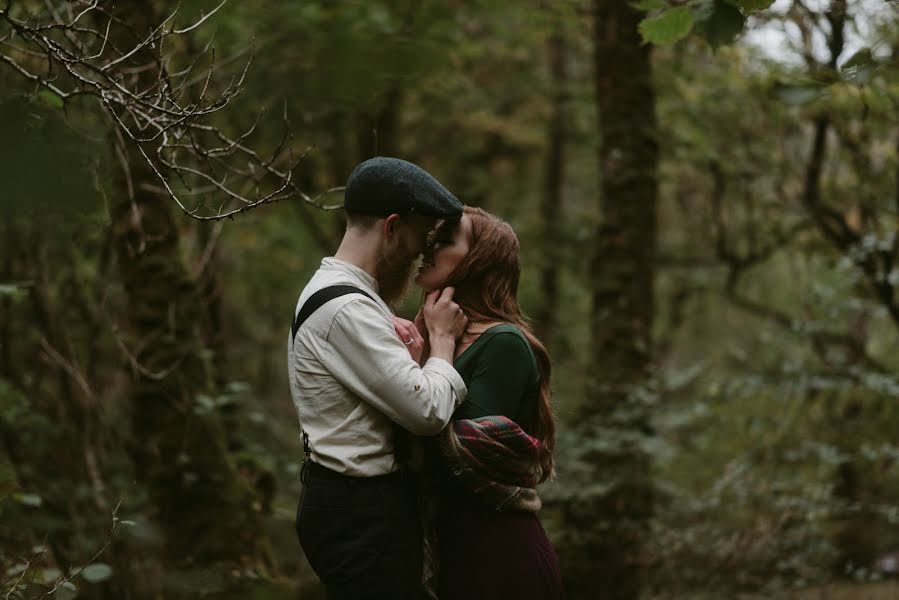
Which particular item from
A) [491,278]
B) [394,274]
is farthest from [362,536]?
[491,278]

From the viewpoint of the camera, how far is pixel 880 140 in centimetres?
737

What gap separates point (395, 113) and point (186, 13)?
584 cm

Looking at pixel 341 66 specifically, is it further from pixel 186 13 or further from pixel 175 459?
pixel 175 459

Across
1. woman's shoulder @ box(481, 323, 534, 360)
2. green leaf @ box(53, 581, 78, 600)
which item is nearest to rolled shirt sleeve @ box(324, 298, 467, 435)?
woman's shoulder @ box(481, 323, 534, 360)

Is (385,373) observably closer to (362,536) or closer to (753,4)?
(362,536)

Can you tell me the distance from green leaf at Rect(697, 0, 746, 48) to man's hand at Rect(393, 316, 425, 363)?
144cm

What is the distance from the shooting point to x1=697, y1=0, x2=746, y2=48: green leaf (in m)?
2.78

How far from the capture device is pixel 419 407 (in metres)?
2.33

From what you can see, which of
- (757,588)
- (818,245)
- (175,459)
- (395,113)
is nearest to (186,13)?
(175,459)

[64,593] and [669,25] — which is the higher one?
[669,25]

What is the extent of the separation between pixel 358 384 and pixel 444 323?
15.6 inches

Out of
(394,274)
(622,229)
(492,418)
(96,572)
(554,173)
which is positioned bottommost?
(96,572)

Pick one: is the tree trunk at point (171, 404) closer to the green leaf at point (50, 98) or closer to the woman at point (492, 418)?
the green leaf at point (50, 98)

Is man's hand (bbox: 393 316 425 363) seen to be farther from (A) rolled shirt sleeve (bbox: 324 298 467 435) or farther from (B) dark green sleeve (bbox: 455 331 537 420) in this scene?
(B) dark green sleeve (bbox: 455 331 537 420)
